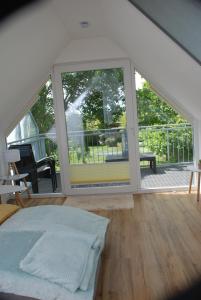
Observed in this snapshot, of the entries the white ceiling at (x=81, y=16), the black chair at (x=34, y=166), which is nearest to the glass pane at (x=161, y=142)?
the white ceiling at (x=81, y=16)

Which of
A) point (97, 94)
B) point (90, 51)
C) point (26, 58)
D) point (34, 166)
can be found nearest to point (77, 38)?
point (90, 51)

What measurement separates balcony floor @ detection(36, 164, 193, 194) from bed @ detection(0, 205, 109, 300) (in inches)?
84.1

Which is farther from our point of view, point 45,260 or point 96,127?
point 96,127

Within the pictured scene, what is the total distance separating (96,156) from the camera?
13.4 feet

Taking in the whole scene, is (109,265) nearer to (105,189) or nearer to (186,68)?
(186,68)

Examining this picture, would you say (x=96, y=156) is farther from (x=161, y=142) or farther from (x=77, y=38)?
(x=77, y=38)

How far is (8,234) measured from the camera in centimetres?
178

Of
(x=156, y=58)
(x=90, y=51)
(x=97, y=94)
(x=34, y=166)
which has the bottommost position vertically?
(x=34, y=166)

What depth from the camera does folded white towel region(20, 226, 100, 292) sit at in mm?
1427

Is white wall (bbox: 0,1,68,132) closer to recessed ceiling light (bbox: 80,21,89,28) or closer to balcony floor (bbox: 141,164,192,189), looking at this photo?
recessed ceiling light (bbox: 80,21,89,28)

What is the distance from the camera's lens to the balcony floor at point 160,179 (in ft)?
13.7

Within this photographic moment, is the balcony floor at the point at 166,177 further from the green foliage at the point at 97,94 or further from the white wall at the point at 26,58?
the white wall at the point at 26,58

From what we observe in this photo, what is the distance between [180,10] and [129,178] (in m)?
3.45

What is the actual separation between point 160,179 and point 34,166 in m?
1.87
